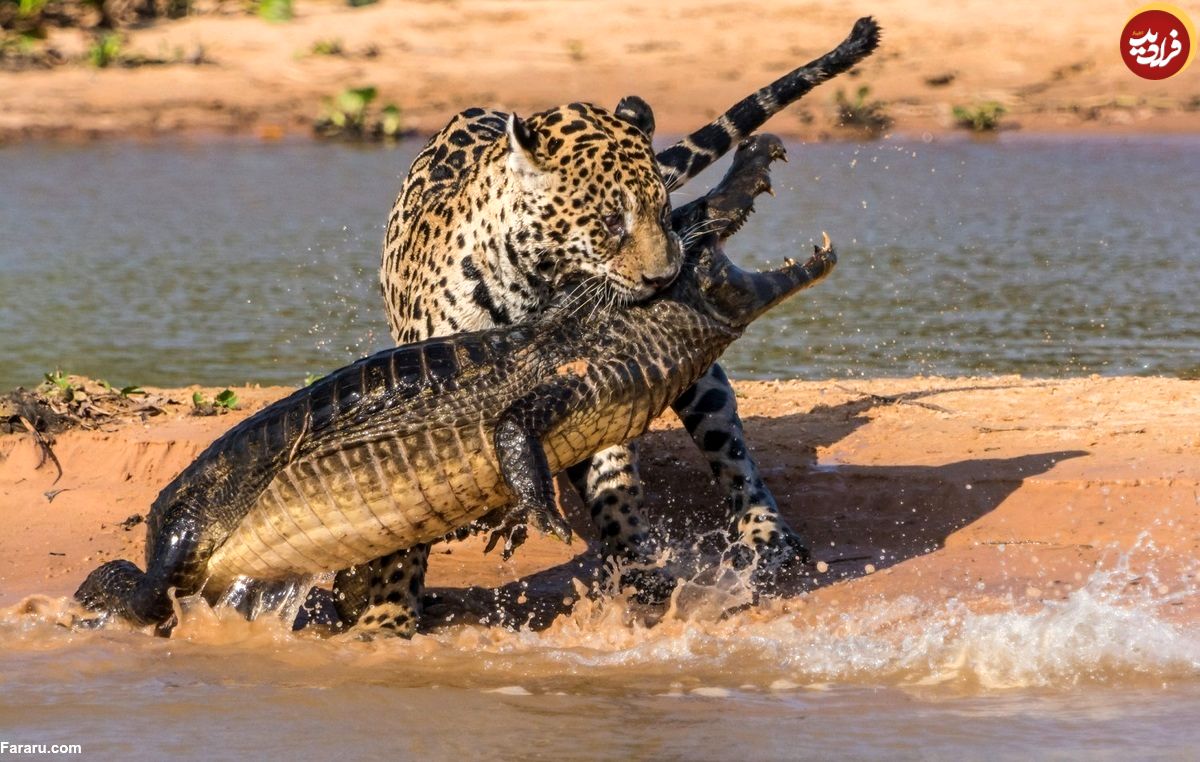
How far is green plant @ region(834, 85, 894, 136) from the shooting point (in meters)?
20.3

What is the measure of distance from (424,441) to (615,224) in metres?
1.10

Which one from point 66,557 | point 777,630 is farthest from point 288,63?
point 777,630

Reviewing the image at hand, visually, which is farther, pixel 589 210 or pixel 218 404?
pixel 218 404

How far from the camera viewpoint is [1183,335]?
1084 cm

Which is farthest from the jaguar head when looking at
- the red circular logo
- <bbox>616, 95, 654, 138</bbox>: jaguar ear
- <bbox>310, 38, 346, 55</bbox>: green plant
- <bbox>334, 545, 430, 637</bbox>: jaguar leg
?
<bbox>310, 38, 346, 55</bbox>: green plant

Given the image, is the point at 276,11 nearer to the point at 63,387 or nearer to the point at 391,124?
the point at 391,124

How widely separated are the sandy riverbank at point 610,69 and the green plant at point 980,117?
0.64 feet

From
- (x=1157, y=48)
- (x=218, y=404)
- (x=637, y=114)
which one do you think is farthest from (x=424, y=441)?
(x=1157, y=48)

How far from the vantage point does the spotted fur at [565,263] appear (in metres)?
6.12

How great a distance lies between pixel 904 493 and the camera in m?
7.06

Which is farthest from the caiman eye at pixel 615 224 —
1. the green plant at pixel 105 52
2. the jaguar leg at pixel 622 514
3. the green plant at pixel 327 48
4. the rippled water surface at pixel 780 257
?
the green plant at pixel 105 52

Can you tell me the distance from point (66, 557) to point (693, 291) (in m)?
2.77

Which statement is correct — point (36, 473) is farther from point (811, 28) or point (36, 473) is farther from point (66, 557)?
point (811, 28)

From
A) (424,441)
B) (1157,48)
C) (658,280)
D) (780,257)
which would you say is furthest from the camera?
(1157,48)
